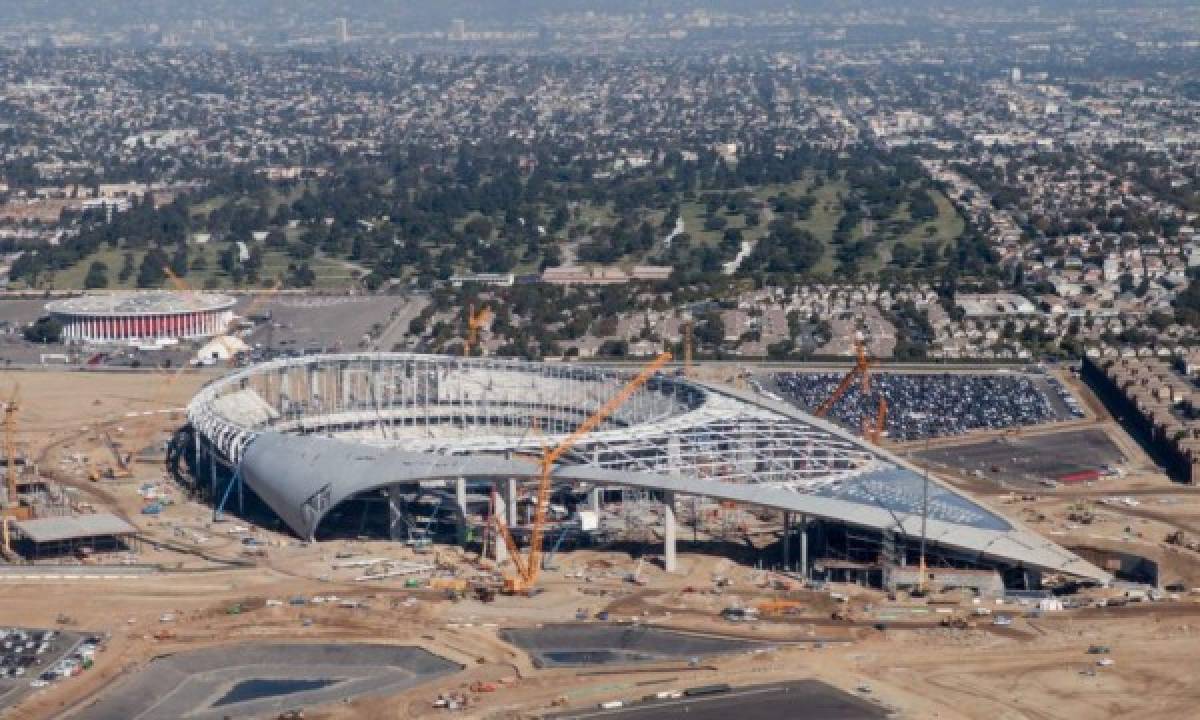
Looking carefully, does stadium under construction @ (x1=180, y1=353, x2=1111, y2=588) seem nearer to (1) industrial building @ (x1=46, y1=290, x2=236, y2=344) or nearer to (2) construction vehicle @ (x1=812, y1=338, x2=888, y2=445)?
(2) construction vehicle @ (x1=812, y1=338, x2=888, y2=445)

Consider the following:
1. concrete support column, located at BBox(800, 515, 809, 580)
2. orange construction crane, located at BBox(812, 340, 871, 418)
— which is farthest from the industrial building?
concrete support column, located at BBox(800, 515, 809, 580)

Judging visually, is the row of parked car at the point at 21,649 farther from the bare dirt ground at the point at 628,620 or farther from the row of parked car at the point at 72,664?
the bare dirt ground at the point at 628,620

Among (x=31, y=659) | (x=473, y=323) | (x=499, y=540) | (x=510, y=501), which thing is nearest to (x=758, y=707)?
(x=499, y=540)

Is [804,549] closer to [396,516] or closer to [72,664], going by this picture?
[396,516]

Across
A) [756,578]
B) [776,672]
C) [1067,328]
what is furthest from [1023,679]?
[1067,328]

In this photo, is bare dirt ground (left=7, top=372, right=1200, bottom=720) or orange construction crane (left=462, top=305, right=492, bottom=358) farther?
orange construction crane (left=462, top=305, right=492, bottom=358)

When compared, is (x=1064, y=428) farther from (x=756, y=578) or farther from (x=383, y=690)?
(x=383, y=690)
